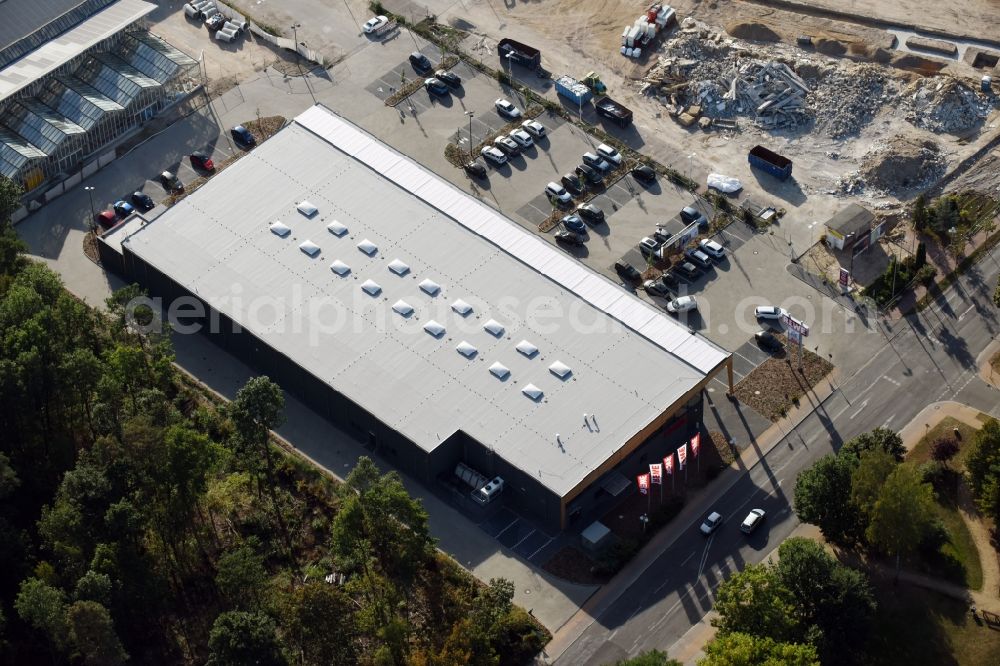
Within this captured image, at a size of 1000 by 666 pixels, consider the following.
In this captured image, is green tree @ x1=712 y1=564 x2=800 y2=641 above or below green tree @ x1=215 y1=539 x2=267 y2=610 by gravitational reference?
above

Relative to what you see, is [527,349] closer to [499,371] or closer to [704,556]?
[499,371]

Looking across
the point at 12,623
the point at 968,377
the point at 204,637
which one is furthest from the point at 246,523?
the point at 968,377

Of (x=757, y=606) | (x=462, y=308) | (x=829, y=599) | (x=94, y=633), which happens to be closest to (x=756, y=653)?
(x=757, y=606)

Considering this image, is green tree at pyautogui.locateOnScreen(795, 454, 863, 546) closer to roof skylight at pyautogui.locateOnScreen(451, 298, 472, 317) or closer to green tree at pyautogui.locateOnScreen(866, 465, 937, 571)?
green tree at pyautogui.locateOnScreen(866, 465, 937, 571)

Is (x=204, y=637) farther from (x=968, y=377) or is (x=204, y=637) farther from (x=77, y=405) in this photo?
(x=968, y=377)

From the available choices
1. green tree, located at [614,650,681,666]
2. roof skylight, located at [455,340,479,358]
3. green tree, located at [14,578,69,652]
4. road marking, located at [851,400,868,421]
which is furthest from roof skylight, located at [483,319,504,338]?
green tree, located at [14,578,69,652]

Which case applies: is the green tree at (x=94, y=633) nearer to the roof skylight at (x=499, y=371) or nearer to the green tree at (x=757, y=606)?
the roof skylight at (x=499, y=371)
